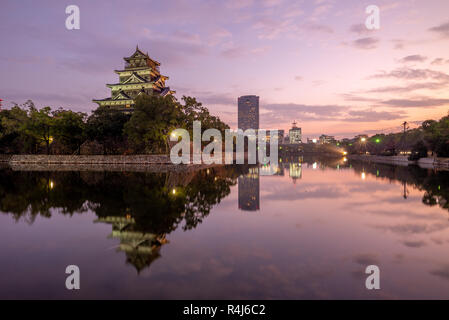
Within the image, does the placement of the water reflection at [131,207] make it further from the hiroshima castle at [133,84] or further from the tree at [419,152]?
the tree at [419,152]

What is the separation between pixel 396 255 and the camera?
6.75 m

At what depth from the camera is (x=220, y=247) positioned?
7.29m

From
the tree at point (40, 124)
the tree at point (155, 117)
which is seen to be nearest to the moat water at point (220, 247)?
the tree at point (155, 117)

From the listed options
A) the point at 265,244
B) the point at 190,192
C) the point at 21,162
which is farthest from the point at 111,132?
the point at 265,244

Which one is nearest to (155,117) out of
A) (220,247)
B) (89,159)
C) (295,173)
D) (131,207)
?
(89,159)

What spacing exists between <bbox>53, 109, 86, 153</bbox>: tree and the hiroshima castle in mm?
11723

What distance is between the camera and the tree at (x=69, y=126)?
4109 centimetres

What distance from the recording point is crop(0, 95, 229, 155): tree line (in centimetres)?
3622

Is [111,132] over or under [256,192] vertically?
over

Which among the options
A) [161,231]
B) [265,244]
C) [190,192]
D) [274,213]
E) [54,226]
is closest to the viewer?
[265,244]

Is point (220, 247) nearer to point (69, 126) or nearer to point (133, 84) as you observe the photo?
point (69, 126)

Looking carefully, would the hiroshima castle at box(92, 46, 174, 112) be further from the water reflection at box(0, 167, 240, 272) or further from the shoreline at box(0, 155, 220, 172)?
the water reflection at box(0, 167, 240, 272)
